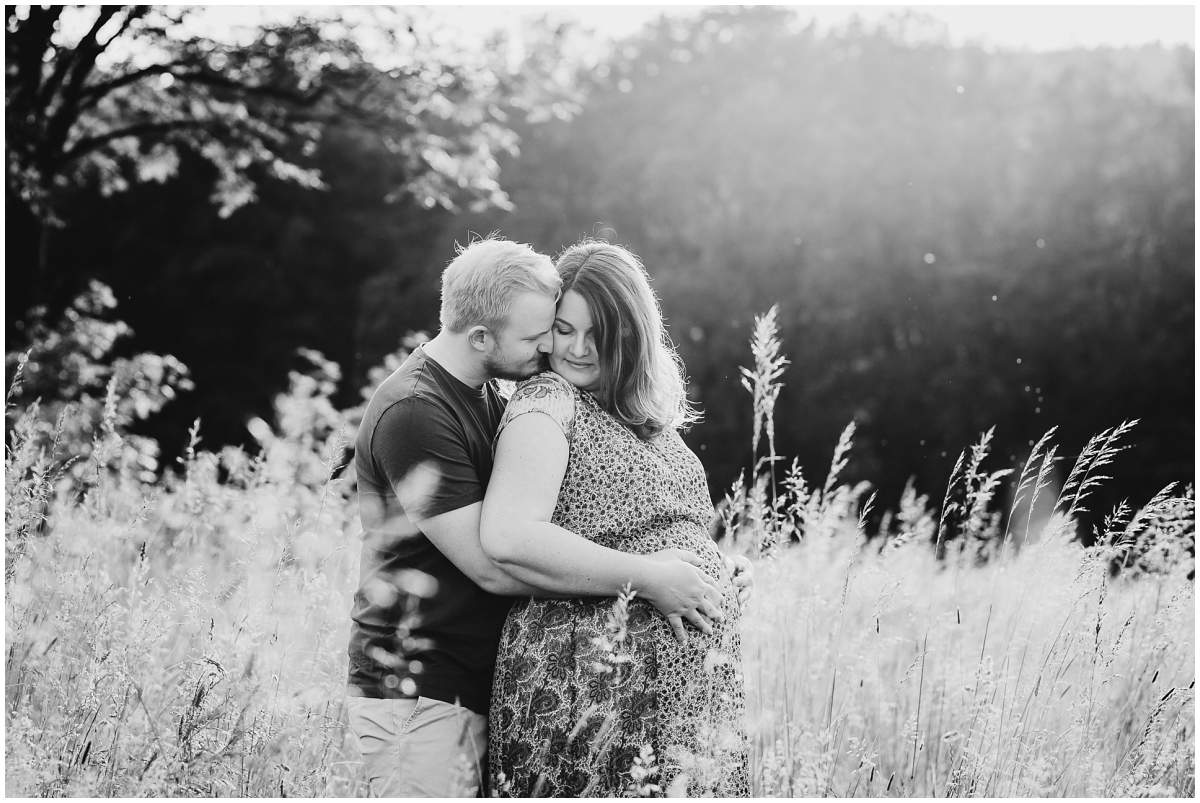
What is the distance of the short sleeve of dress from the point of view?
8.05 feet

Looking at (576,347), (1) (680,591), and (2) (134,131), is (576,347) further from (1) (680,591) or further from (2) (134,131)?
(2) (134,131)

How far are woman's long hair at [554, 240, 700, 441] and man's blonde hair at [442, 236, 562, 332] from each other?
0.09m

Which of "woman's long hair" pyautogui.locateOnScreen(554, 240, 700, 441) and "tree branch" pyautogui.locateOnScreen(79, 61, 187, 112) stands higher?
"tree branch" pyautogui.locateOnScreen(79, 61, 187, 112)

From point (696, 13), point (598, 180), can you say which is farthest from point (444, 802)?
point (696, 13)

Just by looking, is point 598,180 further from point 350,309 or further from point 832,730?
point 832,730

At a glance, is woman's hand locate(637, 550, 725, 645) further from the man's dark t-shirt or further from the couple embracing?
the man's dark t-shirt

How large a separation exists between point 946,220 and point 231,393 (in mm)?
14830

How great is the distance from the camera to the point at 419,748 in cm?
245

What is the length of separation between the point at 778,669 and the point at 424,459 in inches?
68.9

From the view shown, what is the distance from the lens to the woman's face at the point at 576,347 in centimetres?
A: 262

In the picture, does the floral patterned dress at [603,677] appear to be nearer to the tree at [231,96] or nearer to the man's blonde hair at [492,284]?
the man's blonde hair at [492,284]

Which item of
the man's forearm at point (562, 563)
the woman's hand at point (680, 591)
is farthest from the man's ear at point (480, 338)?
the woman's hand at point (680, 591)

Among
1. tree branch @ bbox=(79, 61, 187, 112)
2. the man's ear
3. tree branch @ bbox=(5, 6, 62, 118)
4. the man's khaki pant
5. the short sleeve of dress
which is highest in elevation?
tree branch @ bbox=(79, 61, 187, 112)

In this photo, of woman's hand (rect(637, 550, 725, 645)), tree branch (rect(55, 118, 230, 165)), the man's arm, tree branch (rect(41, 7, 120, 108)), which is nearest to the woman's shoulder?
the man's arm
